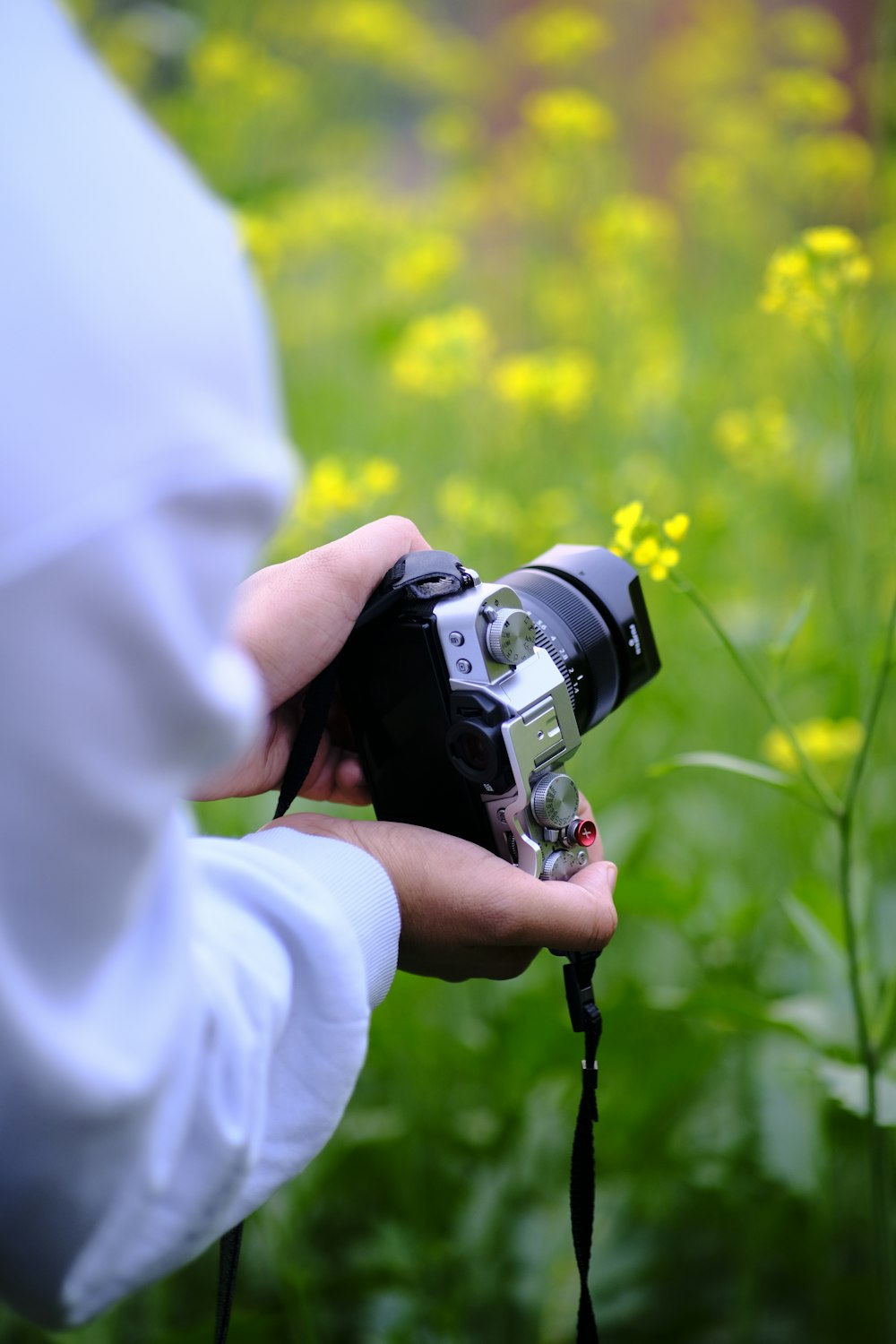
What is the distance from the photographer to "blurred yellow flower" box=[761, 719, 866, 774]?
0.74 m

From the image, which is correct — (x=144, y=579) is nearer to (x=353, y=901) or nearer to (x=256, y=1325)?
(x=353, y=901)

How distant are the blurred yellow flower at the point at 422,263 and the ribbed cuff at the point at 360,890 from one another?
1121mm

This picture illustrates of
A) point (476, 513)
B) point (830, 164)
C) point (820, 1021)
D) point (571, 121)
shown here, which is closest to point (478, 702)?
point (820, 1021)

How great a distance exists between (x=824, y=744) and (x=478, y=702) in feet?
1.19

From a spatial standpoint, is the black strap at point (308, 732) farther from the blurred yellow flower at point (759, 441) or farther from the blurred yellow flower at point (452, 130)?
the blurred yellow flower at point (452, 130)

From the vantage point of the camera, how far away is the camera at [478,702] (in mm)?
470

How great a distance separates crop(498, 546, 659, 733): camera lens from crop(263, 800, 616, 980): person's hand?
104mm

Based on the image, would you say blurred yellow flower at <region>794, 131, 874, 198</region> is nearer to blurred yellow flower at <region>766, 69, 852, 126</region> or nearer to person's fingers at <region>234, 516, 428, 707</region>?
blurred yellow flower at <region>766, 69, 852, 126</region>

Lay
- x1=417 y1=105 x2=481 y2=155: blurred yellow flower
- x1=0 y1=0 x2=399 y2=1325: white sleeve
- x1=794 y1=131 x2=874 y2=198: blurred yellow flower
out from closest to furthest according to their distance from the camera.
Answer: x1=0 y1=0 x2=399 y2=1325: white sleeve
x1=794 y1=131 x2=874 y2=198: blurred yellow flower
x1=417 y1=105 x2=481 y2=155: blurred yellow flower

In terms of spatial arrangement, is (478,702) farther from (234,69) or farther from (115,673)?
(234,69)

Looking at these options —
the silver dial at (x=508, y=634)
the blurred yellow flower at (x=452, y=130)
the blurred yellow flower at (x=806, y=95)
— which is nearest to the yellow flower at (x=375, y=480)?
the silver dial at (x=508, y=634)

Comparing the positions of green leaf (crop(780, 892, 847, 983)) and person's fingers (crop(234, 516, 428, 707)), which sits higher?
person's fingers (crop(234, 516, 428, 707))

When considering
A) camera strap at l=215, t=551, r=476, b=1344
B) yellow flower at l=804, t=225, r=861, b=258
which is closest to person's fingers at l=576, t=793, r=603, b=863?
camera strap at l=215, t=551, r=476, b=1344

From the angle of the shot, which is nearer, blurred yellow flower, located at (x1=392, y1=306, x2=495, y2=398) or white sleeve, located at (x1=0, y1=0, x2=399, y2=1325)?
white sleeve, located at (x1=0, y1=0, x2=399, y2=1325)
